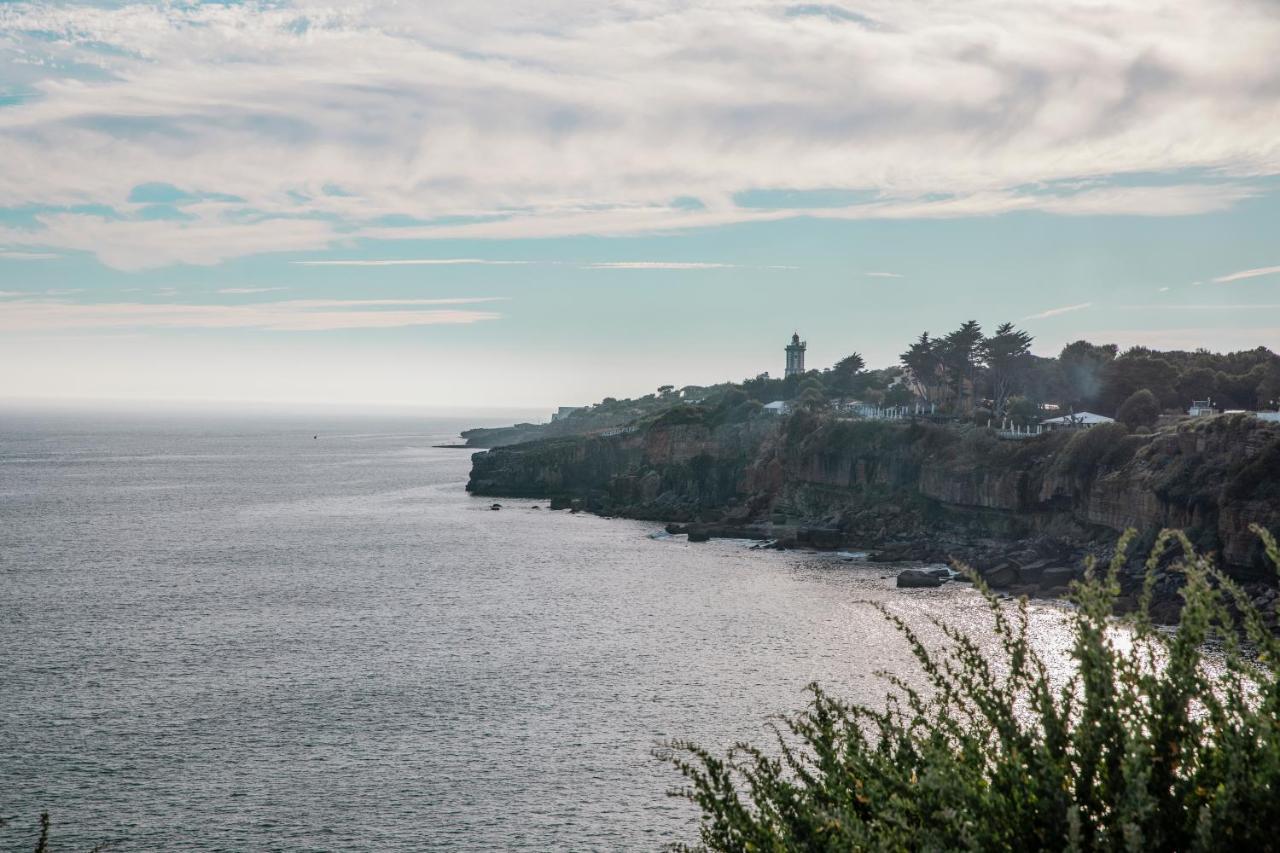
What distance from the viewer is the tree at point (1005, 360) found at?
13125 cm

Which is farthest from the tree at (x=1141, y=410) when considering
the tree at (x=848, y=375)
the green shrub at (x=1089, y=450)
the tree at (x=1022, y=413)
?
the tree at (x=848, y=375)

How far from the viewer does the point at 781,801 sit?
17.8 meters

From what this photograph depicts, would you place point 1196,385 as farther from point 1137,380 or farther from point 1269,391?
point 1269,391

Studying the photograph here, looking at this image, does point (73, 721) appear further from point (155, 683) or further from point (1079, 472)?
point (1079, 472)

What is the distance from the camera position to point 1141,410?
106 metres

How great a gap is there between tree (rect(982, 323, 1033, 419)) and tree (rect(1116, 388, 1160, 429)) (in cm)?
1853

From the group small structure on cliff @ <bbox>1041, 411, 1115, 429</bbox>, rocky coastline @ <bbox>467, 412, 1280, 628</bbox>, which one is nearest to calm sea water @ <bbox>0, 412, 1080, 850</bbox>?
rocky coastline @ <bbox>467, 412, 1280, 628</bbox>

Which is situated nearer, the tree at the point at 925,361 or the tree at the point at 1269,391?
the tree at the point at 1269,391

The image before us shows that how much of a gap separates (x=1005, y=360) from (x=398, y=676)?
10173 cm

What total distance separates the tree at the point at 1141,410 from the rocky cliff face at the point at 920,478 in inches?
454

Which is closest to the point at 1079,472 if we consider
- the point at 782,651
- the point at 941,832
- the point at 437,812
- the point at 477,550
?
the point at 782,651

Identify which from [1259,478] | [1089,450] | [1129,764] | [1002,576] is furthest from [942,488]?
[1129,764]

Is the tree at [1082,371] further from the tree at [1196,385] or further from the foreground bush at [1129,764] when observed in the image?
the foreground bush at [1129,764]

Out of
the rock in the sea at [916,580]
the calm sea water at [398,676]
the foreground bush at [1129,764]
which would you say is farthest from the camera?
the rock in the sea at [916,580]
